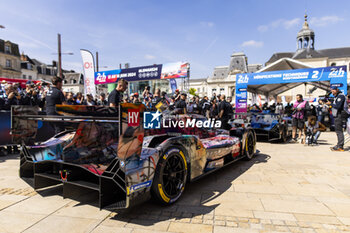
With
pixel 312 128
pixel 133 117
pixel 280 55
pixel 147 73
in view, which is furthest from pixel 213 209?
pixel 280 55

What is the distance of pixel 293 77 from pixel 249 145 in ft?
30.1

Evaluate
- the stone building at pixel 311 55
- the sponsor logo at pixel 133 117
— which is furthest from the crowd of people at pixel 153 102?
the stone building at pixel 311 55

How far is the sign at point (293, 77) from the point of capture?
1119 cm

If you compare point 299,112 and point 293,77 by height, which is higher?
point 293,77

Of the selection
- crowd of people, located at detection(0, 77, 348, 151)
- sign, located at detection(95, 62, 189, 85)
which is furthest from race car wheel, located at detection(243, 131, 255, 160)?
sign, located at detection(95, 62, 189, 85)

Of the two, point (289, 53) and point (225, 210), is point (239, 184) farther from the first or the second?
point (289, 53)

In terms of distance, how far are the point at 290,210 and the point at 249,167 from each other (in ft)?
6.72

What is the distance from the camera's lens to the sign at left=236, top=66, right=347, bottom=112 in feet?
36.7

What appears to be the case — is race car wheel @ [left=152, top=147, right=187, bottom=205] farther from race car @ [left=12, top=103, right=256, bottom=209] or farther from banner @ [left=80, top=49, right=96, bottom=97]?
banner @ [left=80, top=49, right=96, bottom=97]

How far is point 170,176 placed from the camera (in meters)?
2.71

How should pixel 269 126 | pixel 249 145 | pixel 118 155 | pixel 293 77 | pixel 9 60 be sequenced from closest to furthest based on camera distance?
pixel 118 155
pixel 249 145
pixel 269 126
pixel 293 77
pixel 9 60

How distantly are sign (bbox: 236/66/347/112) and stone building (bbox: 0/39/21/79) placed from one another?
146 feet

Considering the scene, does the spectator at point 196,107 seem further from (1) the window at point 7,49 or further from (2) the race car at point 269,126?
(1) the window at point 7,49

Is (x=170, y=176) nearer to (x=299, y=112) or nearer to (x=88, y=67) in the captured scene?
(x=299, y=112)
